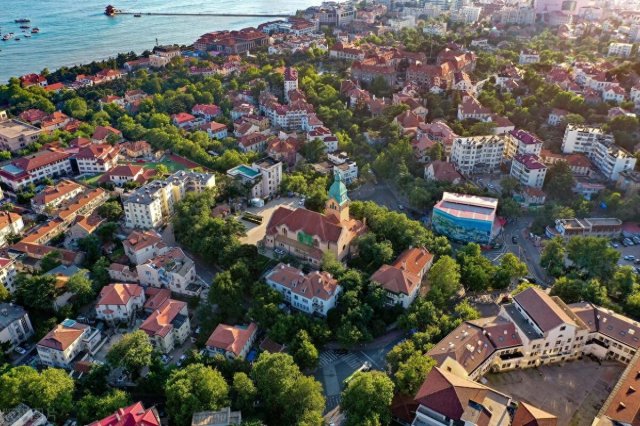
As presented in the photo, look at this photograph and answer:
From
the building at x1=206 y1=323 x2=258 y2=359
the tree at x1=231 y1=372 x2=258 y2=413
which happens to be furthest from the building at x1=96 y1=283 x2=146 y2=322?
the tree at x1=231 y1=372 x2=258 y2=413

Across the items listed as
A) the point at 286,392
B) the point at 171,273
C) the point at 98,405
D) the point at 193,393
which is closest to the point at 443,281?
the point at 286,392

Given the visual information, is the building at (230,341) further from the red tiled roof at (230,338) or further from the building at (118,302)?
the building at (118,302)

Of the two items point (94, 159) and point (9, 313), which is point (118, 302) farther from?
point (94, 159)

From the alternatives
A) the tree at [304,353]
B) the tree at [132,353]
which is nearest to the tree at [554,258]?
the tree at [304,353]

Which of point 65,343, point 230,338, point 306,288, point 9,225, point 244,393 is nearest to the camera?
point 244,393

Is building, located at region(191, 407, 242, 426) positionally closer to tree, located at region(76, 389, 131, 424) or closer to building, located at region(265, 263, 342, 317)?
tree, located at region(76, 389, 131, 424)

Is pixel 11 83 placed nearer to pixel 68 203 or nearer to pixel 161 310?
pixel 68 203

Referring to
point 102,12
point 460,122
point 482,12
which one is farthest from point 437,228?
point 102,12
